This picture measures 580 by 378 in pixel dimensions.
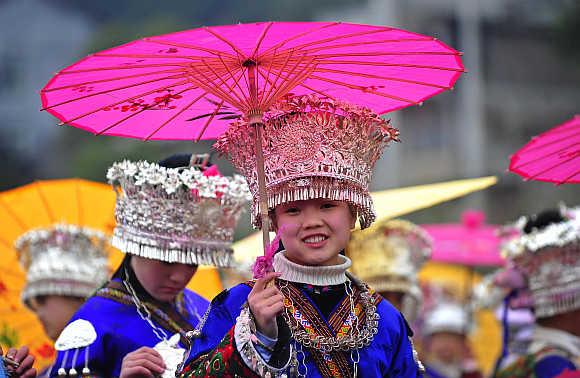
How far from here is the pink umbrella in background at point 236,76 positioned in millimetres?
3662

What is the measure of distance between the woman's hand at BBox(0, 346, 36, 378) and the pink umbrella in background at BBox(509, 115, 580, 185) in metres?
2.21

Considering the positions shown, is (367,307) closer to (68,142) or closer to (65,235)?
(65,235)

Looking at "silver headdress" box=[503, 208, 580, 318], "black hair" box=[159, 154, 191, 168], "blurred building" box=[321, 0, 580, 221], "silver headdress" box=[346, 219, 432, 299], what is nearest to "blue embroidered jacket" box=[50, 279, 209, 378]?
"black hair" box=[159, 154, 191, 168]

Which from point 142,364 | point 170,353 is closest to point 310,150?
point 142,364

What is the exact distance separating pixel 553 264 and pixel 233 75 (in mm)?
3250

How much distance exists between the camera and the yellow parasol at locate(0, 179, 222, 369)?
6.80m

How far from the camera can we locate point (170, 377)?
466cm

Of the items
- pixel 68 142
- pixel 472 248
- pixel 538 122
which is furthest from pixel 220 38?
pixel 538 122

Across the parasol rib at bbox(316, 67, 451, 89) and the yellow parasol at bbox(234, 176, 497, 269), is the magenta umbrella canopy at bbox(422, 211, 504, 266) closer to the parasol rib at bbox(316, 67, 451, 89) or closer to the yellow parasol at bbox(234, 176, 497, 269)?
the yellow parasol at bbox(234, 176, 497, 269)

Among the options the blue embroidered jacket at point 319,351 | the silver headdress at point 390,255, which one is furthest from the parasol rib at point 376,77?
the silver headdress at point 390,255

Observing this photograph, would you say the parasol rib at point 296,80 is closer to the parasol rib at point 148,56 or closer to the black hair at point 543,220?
the parasol rib at point 148,56

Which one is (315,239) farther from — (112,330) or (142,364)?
(112,330)

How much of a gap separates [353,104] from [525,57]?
74.4 feet

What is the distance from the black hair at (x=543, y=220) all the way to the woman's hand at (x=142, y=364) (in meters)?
2.88
